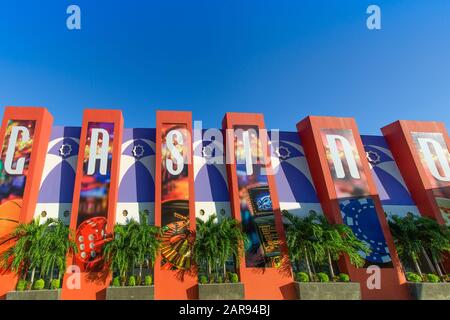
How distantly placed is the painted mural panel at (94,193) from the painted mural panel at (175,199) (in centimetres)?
390

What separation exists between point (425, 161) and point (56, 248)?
27.2 meters

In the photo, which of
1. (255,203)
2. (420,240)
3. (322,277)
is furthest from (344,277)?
(255,203)

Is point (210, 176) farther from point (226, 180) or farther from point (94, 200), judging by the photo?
point (94, 200)

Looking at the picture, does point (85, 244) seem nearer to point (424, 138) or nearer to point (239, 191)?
point (239, 191)

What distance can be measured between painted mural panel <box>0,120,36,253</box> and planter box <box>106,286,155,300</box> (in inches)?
281

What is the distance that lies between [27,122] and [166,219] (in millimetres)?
12781

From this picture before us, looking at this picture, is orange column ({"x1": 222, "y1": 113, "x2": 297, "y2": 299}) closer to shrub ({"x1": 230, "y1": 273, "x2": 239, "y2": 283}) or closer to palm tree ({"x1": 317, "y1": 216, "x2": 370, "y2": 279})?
shrub ({"x1": 230, "y1": 273, "x2": 239, "y2": 283})

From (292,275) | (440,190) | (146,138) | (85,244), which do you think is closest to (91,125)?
(146,138)

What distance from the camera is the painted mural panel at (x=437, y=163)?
21469 millimetres

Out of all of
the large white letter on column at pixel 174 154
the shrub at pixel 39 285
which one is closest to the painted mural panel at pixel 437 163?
the large white letter on column at pixel 174 154

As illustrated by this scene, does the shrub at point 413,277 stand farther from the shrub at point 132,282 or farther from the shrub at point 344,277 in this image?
the shrub at point 132,282

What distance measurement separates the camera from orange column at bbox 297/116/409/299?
18.1 m
